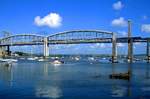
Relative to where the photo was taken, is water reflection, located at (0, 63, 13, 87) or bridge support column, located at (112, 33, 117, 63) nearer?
water reflection, located at (0, 63, 13, 87)

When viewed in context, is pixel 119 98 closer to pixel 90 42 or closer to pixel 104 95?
pixel 104 95

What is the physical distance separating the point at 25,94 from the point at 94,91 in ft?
26.1

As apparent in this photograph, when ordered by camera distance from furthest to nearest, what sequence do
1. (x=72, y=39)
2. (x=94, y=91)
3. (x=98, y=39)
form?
1. (x=72, y=39)
2. (x=98, y=39)
3. (x=94, y=91)

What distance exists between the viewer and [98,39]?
183875mm

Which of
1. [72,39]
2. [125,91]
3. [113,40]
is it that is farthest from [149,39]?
[125,91]

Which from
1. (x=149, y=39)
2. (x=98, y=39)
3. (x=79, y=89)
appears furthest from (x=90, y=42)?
(x=79, y=89)

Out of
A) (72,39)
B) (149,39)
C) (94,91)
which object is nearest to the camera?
(94,91)

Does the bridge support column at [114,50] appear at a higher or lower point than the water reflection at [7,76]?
higher

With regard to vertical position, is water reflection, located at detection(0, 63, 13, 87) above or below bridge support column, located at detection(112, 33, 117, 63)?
below

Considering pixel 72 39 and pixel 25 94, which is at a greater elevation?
pixel 72 39

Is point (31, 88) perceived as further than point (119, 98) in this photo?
Yes

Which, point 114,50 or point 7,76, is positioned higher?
point 114,50

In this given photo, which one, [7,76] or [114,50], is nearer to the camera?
[7,76]

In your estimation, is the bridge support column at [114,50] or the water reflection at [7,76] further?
the bridge support column at [114,50]
